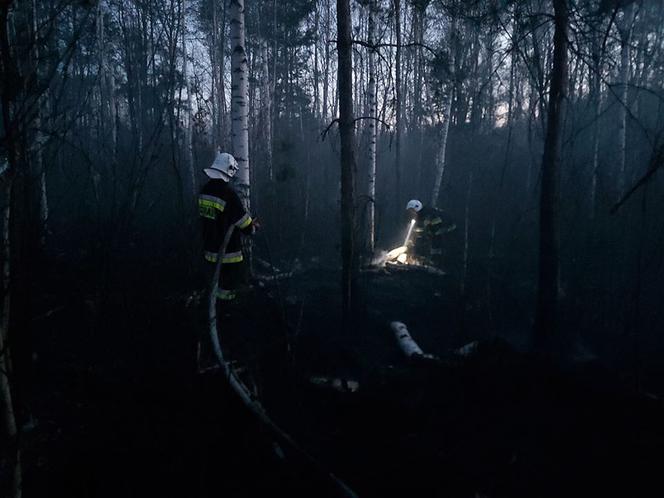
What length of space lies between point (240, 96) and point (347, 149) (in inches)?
96.0

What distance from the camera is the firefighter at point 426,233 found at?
9328 millimetres

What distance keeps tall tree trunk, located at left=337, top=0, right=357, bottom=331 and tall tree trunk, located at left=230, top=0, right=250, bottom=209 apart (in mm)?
1882

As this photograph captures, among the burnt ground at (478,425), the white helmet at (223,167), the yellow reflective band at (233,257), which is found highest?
the white helmet at (223,167)

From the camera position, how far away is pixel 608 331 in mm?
6348

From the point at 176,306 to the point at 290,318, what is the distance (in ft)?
6.25

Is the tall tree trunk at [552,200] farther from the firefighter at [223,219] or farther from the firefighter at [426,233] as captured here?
the firefighter at [223,219]

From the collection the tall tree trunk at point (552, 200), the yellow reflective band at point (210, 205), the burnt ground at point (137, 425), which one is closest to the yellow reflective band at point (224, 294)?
the burnt ground at point (137, 425)

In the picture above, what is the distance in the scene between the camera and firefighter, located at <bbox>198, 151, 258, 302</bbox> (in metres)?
4.87

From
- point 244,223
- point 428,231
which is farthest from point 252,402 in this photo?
point 428,231

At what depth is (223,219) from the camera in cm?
492

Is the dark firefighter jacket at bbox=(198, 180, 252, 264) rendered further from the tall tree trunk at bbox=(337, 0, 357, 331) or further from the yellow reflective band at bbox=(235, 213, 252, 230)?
the tall tree trunk at bbox=(337, 0, 357, 331)

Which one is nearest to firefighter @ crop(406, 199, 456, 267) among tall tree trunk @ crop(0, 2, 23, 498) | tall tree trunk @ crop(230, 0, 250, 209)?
tall tree trunk @ crop(230, 0, 250, 209)

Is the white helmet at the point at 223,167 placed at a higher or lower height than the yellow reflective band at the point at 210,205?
higher

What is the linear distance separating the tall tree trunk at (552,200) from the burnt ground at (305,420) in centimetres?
125
